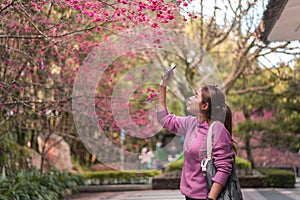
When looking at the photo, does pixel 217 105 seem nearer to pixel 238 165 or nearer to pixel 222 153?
pixel 222 153

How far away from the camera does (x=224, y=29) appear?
42.8 ft

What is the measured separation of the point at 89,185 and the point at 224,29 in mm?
6021

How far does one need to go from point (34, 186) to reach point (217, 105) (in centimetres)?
651

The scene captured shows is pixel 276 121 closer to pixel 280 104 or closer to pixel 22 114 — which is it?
pixel 280 104

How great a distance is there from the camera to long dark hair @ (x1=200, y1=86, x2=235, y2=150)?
3264mm

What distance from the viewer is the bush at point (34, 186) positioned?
815 centimetres

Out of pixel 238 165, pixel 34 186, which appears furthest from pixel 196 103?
pixel 238 165

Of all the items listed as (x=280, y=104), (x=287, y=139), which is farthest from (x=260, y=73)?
(x=287, y=139)

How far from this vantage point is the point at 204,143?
10.5ft

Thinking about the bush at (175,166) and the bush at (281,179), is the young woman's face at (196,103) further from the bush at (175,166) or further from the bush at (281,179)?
the bush at (175,166)

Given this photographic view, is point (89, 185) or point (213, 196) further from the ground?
point (213, 196)

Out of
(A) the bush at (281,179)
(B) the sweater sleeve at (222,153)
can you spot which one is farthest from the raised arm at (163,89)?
(A) the bush at (281,179)

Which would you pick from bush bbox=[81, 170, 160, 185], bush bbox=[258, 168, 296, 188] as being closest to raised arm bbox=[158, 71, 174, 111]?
bush bbox=[258, 168, 296, 188]

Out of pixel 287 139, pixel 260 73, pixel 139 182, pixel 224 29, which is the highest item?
pixel 224 29
